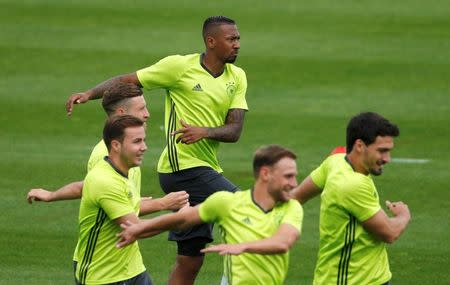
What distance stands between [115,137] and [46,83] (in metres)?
11.7

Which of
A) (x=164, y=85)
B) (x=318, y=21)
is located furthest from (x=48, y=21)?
(x=164, y=85)

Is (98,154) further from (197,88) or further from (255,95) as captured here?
(255,95)

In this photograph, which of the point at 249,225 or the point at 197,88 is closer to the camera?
the point at 249,225

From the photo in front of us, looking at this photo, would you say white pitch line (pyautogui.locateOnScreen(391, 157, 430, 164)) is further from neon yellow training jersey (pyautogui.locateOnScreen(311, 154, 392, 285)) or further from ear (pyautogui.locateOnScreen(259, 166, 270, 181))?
ear (pyautogui.locateOnScreen(259, 166, 270, 181))

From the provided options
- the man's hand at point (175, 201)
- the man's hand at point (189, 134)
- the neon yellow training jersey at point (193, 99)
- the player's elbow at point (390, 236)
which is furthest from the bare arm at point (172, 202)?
the neon yellow training jersey at point (193, 99)

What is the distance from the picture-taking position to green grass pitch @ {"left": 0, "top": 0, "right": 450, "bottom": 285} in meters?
13.0

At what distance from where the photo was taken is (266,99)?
1941 cm

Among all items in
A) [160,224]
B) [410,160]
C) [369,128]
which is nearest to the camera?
[160,224]

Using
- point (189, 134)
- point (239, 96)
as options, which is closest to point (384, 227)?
point (189, 134)

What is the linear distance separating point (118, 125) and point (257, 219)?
1.33 meters

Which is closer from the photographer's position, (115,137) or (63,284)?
(115,137)

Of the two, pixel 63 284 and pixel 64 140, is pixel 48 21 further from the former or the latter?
pixel 63 284

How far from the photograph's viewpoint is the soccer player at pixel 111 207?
28.4ft

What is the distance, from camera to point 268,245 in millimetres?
7746
